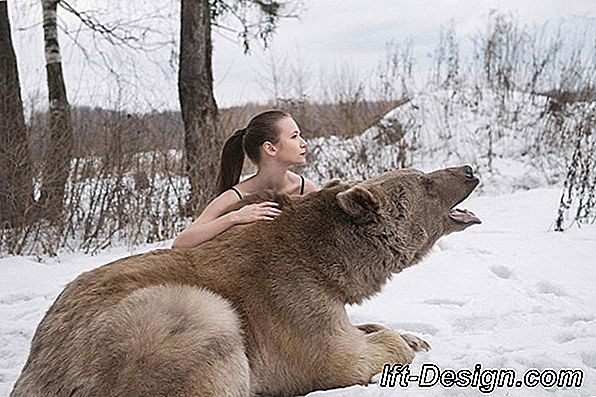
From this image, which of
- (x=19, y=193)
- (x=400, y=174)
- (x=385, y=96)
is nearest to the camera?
(x=400, y=174)

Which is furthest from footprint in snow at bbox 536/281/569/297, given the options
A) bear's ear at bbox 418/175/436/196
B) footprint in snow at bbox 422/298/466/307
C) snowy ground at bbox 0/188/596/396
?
bear's ear at bbox 418/175/436/196

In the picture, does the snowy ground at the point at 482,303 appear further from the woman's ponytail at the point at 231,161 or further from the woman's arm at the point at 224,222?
the woman's ponytail at the point at 231,161

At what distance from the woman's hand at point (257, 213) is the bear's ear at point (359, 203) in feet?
1.38

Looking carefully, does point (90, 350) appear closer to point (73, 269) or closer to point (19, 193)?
point (73, 269)

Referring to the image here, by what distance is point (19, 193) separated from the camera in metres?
9.16

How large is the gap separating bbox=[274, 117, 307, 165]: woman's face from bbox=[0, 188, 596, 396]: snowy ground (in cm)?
128

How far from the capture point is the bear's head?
13.6ft

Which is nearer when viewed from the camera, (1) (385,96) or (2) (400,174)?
(2) (400,174)

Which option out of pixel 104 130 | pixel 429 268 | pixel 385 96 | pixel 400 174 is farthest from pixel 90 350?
pixel 385 96

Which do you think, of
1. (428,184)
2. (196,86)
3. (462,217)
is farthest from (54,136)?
(462,217)

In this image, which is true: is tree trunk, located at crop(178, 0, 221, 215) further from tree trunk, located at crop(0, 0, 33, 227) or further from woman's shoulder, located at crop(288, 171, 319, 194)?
woman's shoulder, located at crop(288, 171, 319, 194)

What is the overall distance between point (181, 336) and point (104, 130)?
25.0 feet

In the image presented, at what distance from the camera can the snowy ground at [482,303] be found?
3887mm

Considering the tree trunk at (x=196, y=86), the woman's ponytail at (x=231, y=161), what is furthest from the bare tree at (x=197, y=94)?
the woman's ponytail at (x=231, y=161)
